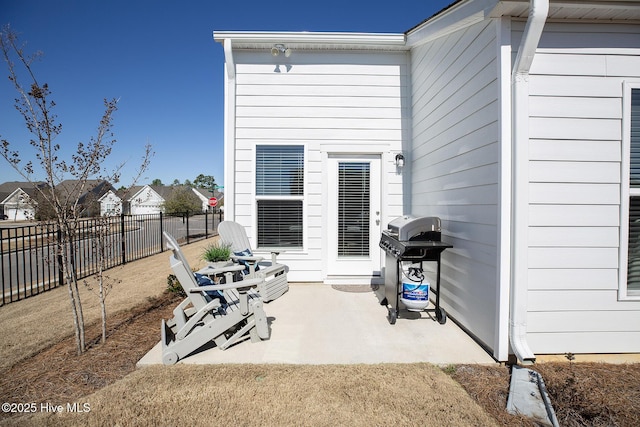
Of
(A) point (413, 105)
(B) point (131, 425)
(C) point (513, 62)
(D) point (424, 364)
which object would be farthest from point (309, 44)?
(B) point (131, 425)

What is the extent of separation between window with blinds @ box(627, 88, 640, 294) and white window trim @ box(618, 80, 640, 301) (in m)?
0.05

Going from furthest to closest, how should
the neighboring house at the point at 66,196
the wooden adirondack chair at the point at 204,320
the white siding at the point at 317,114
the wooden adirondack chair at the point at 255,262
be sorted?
the white siding at the point at 317,114
the wooden adirondack chair at the point at 255,262
the neighboring house at the point at 66,196
the wooden adirondack chair at the point at 204,320

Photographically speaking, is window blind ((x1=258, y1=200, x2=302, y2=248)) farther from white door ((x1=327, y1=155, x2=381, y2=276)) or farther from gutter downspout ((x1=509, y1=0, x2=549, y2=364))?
gutter downspout ((x1=509, y1=0, x2=549, y2=364))

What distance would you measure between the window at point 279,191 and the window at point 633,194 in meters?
Answer: 3.60

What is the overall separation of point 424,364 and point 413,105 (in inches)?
145

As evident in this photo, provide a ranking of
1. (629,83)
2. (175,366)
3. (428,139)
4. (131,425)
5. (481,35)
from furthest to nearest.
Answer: (428,139) → (481,35) → (629,83) → (175,366) → (131,425)

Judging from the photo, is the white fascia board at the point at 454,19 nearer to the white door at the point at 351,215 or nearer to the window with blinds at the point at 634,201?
the window with blinds at the point at 634,201

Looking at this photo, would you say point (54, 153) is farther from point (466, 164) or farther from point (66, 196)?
point (466, 164)

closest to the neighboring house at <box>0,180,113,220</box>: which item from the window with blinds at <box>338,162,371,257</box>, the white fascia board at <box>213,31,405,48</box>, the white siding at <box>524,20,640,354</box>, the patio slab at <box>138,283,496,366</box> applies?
the patio slab at <box>138,283,496,366</box>

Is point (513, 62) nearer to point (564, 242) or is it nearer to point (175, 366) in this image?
point (564, 242)

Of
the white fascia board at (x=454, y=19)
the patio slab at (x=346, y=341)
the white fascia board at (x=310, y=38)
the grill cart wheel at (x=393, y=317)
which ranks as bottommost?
the patio slab at (x=346, y=341)

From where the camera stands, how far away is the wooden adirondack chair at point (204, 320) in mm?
2134

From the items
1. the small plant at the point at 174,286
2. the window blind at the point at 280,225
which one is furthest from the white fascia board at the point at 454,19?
the small plant at the point at 174,286

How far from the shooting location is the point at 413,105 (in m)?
4.21
